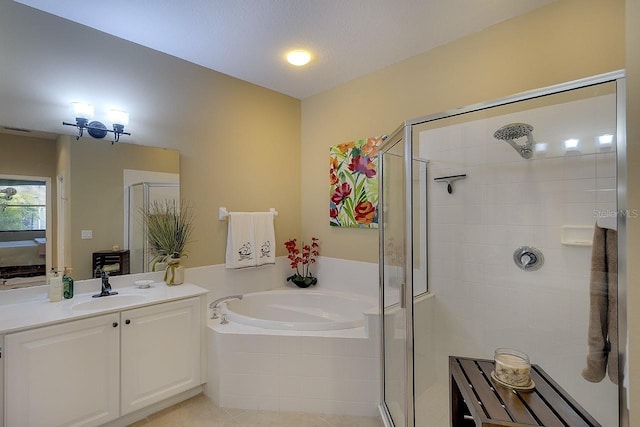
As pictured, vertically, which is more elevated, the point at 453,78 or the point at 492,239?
the point at 453,78

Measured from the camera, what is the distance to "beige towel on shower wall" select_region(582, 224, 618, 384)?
1.10 meters

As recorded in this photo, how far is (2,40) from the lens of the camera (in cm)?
196

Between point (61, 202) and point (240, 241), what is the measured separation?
139cm

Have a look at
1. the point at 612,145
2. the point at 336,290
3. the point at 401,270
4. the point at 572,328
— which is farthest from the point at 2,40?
the point at 572,328

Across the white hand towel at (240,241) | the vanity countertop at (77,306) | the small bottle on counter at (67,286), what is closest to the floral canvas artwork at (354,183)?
the white hand towel at (240,241)

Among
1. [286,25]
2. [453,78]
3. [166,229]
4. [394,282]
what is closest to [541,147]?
[453,78]

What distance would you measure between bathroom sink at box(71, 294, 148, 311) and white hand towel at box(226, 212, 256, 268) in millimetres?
903

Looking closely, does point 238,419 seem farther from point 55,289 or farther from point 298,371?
point 55,289

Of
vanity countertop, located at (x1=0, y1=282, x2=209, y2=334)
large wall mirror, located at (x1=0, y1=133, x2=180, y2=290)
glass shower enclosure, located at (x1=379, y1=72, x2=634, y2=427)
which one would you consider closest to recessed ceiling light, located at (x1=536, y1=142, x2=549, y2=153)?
glass shower enclosure, located at (x1=379, y1=72, x2=634, y2=427)

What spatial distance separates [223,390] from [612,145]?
9.42 feet

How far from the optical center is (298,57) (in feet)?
8.72

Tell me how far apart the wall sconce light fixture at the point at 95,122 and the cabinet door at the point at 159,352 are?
134cm

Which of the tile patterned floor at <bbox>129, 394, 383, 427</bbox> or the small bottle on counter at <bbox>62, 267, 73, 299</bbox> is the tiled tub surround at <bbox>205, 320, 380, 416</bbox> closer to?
the tile patterned floor at <bbox>129, 394, 383, 427</bbox>

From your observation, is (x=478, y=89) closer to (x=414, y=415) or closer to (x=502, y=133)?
(x=502, y=133)
